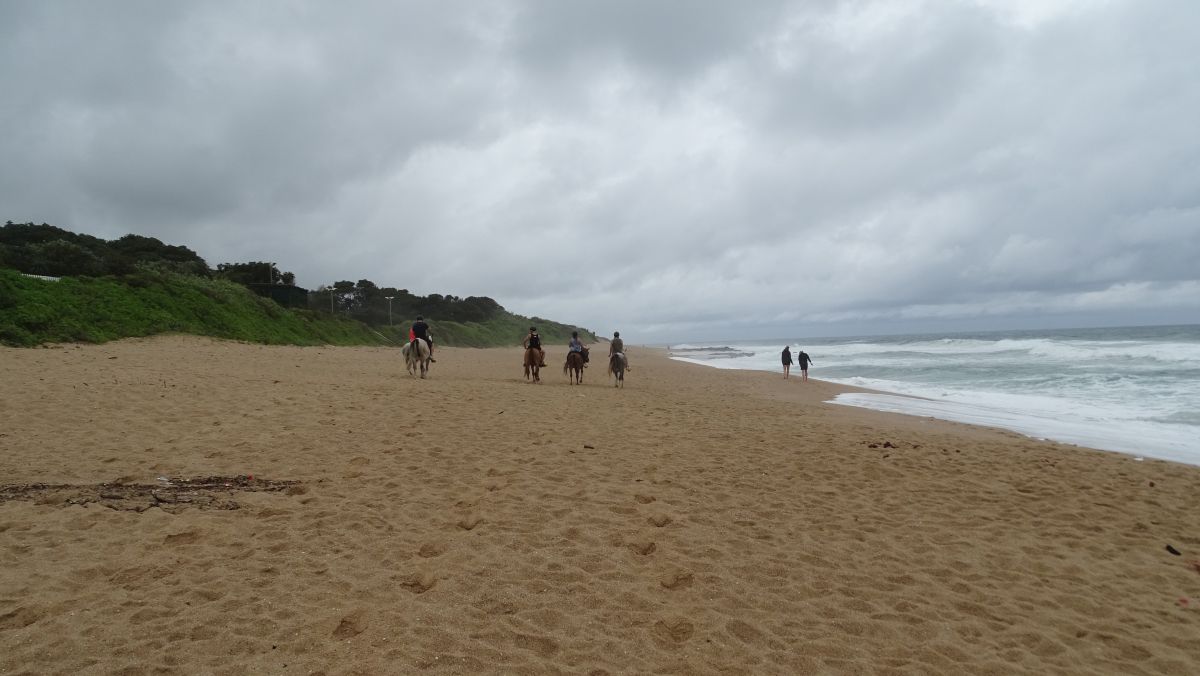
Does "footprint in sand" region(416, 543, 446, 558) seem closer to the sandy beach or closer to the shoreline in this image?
the sandy beach

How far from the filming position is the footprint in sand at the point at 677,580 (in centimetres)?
456

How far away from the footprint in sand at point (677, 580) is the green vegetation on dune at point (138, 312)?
20811 millimetres

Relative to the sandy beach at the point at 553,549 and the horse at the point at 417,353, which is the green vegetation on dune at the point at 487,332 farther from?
the sandy beach at the point at 553,549

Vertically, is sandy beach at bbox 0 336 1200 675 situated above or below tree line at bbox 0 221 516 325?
below

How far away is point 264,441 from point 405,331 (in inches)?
1748

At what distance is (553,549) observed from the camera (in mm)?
5125

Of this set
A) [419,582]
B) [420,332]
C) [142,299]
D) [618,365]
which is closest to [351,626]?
[419,582]

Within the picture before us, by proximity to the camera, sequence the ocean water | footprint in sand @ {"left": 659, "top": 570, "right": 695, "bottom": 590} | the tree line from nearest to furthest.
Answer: footprint in sand @ {"left": 659, "top": 570, "right": 695, "bottom": 590}
the ocean water
the tree line

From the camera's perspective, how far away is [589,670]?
11.4ft

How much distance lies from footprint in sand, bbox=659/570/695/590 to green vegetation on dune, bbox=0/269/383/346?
20.8 m

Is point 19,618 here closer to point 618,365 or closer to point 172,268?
point 618,365

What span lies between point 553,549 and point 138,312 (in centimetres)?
2491

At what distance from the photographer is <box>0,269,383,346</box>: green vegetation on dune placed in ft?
59.7

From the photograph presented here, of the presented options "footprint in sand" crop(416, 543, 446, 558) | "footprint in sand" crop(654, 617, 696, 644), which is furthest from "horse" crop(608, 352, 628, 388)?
"footprint in sand" crop(654, 617, 696, 644)
